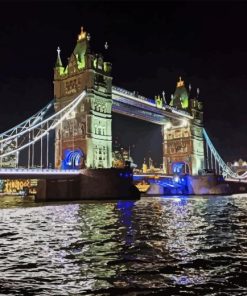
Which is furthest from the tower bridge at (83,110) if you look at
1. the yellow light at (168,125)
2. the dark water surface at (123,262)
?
the dark water surface at (123,262)

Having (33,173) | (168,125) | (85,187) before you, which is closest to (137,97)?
(85,187)

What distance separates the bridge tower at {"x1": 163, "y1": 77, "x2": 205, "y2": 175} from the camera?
109312 millimetres

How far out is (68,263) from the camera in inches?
484

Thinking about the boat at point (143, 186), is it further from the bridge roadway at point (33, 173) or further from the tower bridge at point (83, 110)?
the bridge roadway at point (33, 173)

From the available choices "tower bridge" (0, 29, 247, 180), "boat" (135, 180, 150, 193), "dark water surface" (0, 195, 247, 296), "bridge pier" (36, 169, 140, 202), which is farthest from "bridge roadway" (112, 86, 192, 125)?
"dark water surface" (0, 195, 247, 296)

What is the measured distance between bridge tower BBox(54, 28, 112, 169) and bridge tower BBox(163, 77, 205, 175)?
39.1m

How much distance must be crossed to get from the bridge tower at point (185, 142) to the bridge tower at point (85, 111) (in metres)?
39.1

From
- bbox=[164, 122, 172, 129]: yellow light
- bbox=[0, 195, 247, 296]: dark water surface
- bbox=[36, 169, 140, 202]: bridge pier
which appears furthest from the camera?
bbox=[164, 122, 172, 129]: yellow light

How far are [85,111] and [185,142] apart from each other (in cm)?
4663

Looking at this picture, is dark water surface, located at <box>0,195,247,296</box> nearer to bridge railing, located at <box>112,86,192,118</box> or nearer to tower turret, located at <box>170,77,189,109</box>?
bridge railing, located at <box>112,86,192,118</box>

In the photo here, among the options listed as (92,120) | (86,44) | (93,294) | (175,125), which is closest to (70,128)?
(92,120)

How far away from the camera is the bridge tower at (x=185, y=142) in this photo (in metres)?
109

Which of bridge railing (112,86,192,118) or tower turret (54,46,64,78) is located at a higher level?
tower turret (54,46,64,78)

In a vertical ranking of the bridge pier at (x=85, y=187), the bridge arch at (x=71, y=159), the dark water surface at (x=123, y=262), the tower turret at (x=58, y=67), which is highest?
the tower turret at (x=58, y=67)
